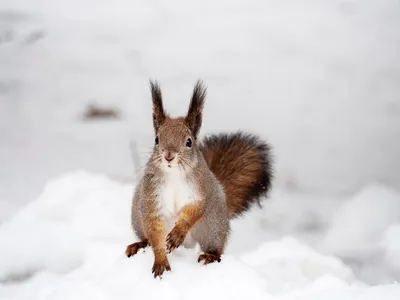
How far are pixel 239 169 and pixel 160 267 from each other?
0.68 m

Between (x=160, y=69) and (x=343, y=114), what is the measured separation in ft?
3.87

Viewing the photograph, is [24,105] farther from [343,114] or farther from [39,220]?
[343,114]

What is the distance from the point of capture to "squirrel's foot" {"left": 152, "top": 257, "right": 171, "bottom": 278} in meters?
1.93

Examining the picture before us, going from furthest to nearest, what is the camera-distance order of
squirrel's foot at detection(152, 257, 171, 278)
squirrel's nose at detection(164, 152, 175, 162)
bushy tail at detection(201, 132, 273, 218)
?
bushy tail at detection(201, 132, 273, 218) < squirrel's foot at detection(152, 257, 171, 278) < squirrel's nose at detection(164, 152, 175, 162)

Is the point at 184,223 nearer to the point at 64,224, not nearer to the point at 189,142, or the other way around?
the point at 189,142

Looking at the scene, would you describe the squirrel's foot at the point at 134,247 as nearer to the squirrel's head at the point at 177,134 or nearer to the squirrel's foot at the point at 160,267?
the squirrel's foot at the point at 160,267

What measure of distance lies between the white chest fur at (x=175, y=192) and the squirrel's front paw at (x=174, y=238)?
7 centimetres

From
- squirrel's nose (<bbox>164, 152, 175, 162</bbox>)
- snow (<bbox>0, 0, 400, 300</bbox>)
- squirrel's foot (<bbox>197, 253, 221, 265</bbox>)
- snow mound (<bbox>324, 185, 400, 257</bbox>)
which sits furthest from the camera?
snow mound (<bbox>324, 185, 400, 257</bbox>)

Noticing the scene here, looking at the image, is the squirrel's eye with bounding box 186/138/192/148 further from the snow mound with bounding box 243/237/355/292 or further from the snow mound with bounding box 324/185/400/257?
the snow mound with bounding box 324/185/400/257

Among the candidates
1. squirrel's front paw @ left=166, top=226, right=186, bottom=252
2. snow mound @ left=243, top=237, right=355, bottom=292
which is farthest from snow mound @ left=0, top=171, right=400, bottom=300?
squirrel's front paw @ left=166, top=226, right=186, bottom=252

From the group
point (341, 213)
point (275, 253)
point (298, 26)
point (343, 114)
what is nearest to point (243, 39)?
point (298, 26)

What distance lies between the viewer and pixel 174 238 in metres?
1.88

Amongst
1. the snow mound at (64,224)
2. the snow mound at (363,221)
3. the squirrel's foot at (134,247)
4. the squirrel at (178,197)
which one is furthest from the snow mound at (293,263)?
the snow mound at (64,224)

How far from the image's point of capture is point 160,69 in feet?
13.7
